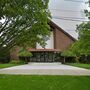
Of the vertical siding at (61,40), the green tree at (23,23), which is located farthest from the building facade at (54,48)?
the green tree at (23,23)

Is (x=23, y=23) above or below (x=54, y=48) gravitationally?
above

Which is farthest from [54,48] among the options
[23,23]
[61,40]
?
[23,23]

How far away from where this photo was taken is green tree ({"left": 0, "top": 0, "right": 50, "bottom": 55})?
18984mm

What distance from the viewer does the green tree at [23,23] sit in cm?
1898

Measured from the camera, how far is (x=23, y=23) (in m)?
20.5

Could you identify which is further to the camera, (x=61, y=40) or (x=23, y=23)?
(x=61, y=40)

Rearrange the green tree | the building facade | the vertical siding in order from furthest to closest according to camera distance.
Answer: the vertical siding, the building facade, the green tree

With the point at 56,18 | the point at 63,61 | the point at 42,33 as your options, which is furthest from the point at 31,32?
the point at 56,18

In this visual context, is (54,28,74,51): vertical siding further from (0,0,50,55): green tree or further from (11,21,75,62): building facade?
(0,0,50,55): green tree

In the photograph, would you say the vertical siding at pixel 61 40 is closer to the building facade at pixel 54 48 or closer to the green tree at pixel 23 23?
the building facade at pixel 54 48

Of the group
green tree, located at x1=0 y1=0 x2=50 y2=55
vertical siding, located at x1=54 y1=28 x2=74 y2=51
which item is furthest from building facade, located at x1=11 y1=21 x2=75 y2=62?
green tree, located at x1=0 y1=0 x2=50 y2=55

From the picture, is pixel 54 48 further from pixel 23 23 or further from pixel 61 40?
pixel 23 23

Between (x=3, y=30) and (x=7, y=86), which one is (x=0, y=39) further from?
(x=7, y=86)

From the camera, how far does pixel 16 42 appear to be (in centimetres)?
2102
